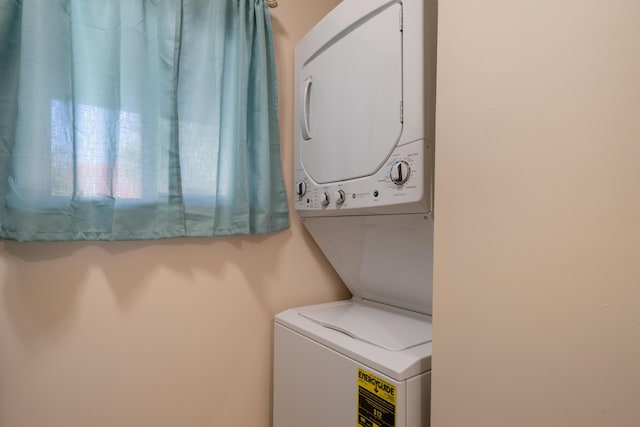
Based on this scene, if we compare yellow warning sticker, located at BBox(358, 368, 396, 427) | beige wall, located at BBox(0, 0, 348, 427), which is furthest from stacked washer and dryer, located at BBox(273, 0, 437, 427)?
beige wall, located at BBox(0, 0, 348, 427)

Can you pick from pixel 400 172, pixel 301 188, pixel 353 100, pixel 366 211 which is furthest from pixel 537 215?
pixel 301 188

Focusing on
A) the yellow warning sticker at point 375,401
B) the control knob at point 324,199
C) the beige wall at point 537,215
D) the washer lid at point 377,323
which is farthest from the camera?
the control knob at point 324,199

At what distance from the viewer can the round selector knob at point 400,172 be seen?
3.30 ft

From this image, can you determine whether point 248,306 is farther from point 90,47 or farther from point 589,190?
point 589,190


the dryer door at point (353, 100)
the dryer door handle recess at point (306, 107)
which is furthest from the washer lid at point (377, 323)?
the dryer door handle recess at point (306, 107)

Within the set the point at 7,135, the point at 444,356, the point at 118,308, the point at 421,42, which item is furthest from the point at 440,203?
the point at 7,135

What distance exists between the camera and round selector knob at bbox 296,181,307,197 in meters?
1.52

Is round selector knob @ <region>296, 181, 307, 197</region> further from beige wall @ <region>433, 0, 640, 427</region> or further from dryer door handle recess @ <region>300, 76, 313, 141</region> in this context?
beige wall @ <region>433, 0, 640, 427</region>

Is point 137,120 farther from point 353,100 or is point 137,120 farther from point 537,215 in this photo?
point 537,215

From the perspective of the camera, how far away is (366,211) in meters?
1.20

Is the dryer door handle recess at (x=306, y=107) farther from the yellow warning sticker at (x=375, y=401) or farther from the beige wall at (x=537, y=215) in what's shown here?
the yellow warning sticker at (x=375, y=401)

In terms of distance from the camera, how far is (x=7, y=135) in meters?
1.06

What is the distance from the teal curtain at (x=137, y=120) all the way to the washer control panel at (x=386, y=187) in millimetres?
316

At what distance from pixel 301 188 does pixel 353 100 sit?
485 millimetres
